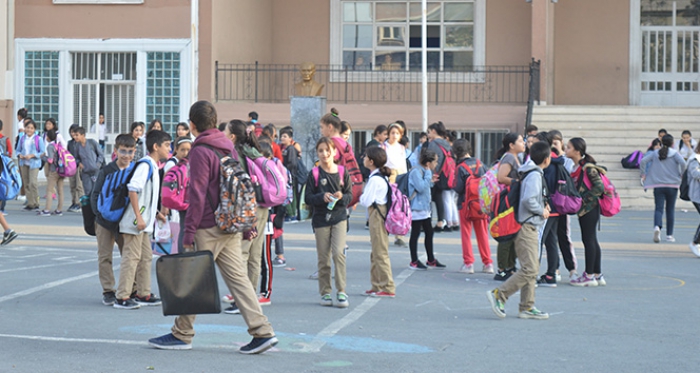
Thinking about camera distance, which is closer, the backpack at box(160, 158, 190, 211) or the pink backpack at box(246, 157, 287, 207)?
the pink backpack at box(246, 157, 287, 207)

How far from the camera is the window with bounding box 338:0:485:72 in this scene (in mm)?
28469

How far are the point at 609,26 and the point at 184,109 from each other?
11636mm

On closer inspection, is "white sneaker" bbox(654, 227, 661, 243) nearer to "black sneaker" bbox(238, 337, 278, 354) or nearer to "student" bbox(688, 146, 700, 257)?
"student" bbox(688, 146, 700, 257)

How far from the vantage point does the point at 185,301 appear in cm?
690

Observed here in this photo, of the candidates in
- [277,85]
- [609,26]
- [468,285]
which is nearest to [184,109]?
[277,85]

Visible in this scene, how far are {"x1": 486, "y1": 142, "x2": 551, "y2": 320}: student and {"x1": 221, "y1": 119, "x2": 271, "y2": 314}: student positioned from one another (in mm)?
2052

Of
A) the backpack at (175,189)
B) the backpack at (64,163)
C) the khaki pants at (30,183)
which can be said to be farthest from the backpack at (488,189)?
the khaki pants at (30,183)

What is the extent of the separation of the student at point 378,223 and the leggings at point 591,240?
91.2 inches

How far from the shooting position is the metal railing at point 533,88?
23953 mm

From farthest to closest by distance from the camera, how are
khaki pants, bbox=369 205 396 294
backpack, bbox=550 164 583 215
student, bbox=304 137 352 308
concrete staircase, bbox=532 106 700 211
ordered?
concrete staircase, bbox=532 106 700 211 < backpack, bbox=550 164 583 215 < khaki pants, bbox=369 205 396 294 < student, bbox=304 137 352 308

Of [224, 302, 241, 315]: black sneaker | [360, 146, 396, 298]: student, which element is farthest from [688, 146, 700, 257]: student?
[224, 302, 241, 315]: black sneaker

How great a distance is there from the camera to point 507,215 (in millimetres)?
9211

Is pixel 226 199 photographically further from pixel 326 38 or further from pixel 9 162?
pixel 326 38

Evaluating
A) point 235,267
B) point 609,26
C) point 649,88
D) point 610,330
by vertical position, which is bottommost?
point 610,330
